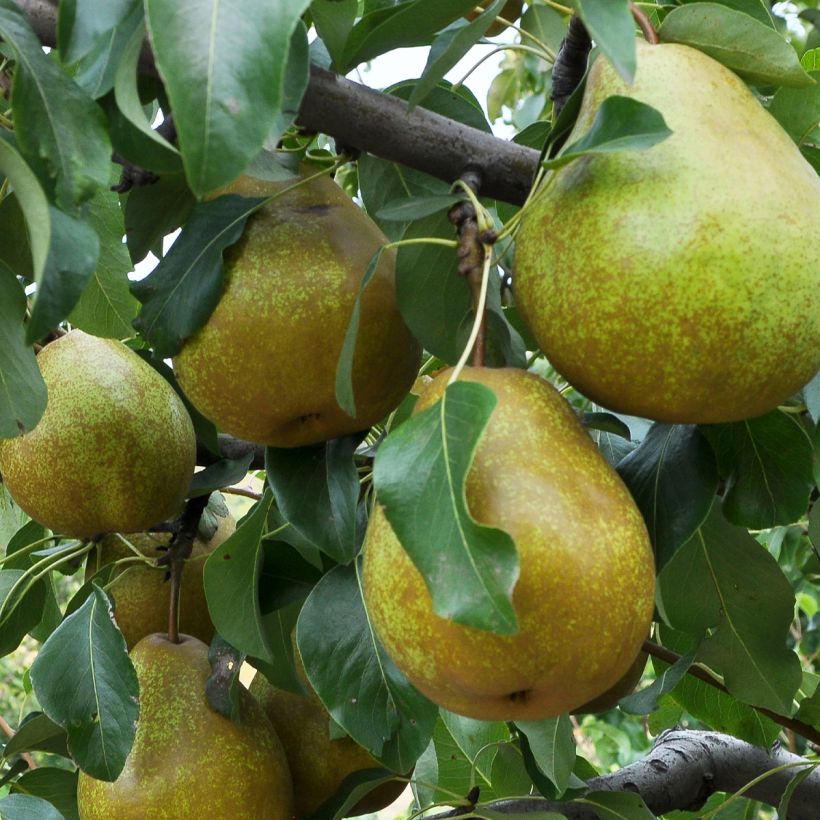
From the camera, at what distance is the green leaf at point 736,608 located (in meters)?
1.19

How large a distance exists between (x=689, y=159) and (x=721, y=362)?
132 millimetres

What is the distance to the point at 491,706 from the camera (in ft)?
2.43

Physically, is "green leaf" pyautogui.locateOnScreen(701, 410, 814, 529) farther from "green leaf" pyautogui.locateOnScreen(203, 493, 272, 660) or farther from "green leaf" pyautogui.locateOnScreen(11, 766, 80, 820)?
"green leaf" pyautogui.locateOnScreen(11, 766, 80, 820)

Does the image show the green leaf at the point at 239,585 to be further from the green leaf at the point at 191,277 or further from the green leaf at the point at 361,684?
the green leaf at the point at 191,277

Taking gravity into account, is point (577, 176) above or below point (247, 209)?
above

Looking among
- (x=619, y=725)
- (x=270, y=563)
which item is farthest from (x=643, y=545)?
(x=619, y=725)

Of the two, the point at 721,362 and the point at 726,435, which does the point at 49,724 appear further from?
the point at 721,362

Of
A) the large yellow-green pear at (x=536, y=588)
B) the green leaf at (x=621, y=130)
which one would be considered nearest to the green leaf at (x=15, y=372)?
the large yellow-green pear at (x=536, y=588)

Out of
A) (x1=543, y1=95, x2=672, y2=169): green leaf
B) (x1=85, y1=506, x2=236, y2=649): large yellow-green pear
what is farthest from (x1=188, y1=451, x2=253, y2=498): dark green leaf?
(x1=543, y1=95, x2=672, y2=169): green leaf

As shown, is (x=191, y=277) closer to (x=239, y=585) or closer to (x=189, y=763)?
(x=239, y=585)

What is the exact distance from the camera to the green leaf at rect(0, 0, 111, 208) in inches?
27.6

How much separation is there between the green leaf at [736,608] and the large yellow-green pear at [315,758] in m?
0.37

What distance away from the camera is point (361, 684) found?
1.06 meters

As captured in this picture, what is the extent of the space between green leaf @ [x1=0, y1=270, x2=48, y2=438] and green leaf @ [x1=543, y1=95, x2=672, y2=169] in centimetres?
43
